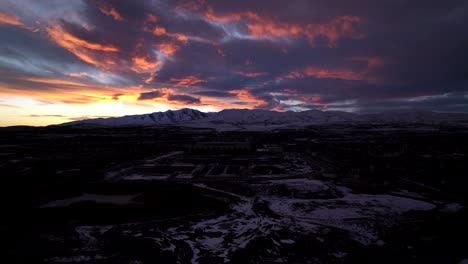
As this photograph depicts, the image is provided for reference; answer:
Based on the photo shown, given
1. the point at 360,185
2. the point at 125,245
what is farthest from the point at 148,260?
the point at 360,185

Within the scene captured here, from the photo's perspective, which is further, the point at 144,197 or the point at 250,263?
the point at 144,197

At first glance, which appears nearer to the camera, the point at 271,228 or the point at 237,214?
the point at 271,228

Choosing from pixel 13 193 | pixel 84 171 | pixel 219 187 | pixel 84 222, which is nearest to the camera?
pixel 84 222

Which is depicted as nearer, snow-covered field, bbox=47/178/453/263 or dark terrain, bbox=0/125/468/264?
dark terrain, bbox=0/125/468/264

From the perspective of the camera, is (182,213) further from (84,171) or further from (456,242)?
(84,171)

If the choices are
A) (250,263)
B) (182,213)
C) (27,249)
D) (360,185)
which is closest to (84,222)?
(27,249)

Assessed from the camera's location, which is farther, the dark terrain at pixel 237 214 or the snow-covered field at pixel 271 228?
the snow-covered field at pixel 271 228

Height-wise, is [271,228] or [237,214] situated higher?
→ [237,214]

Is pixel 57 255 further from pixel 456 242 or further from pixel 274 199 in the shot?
pixel 456 242

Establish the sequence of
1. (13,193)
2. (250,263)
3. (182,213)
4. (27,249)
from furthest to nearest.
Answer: (13,193) → (182,213) → (27,249) → (250,263)
